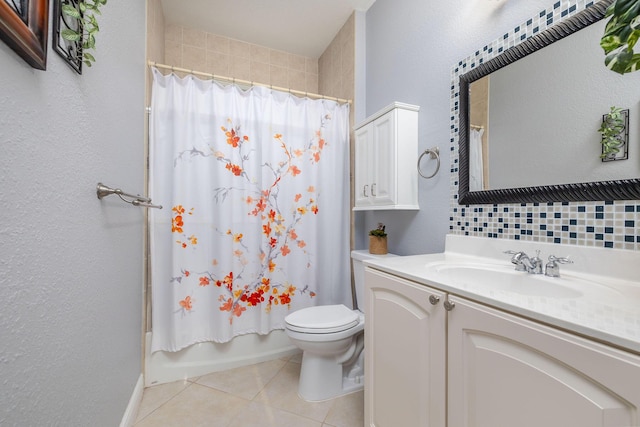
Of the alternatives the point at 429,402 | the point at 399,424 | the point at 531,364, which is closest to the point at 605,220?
the point at 531,364

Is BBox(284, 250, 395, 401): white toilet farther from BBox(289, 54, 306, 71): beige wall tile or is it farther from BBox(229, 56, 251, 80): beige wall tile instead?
BBox(289, 54, 306, 71): beige wall tile

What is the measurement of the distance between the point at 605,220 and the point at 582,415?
645mm

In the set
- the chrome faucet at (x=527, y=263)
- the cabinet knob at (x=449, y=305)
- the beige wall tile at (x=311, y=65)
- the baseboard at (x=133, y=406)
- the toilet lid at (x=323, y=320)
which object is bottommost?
the baseboard at (x=133, y=406)

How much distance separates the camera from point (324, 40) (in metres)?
2.50

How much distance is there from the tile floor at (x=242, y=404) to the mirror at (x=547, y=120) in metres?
1.28

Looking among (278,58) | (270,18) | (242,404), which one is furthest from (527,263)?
(278,58)

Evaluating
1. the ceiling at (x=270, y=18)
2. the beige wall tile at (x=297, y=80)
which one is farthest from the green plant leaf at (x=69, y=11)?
the beige wall tile at (x=297, y=80)

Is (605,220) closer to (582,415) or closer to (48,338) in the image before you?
(582,415)

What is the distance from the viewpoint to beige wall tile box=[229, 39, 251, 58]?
2.51 meters

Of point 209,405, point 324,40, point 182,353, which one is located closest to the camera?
point 209,405

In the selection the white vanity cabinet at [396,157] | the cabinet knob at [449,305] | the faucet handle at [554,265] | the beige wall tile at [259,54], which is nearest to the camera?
the cabinet knob at [449,305]

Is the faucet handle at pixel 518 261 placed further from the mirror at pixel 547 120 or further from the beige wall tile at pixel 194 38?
the beige wall tile at pixel 194 38

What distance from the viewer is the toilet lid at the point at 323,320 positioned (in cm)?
146

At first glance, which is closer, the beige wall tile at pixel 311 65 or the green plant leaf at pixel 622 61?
the green plant leaf at pixel 622 61
